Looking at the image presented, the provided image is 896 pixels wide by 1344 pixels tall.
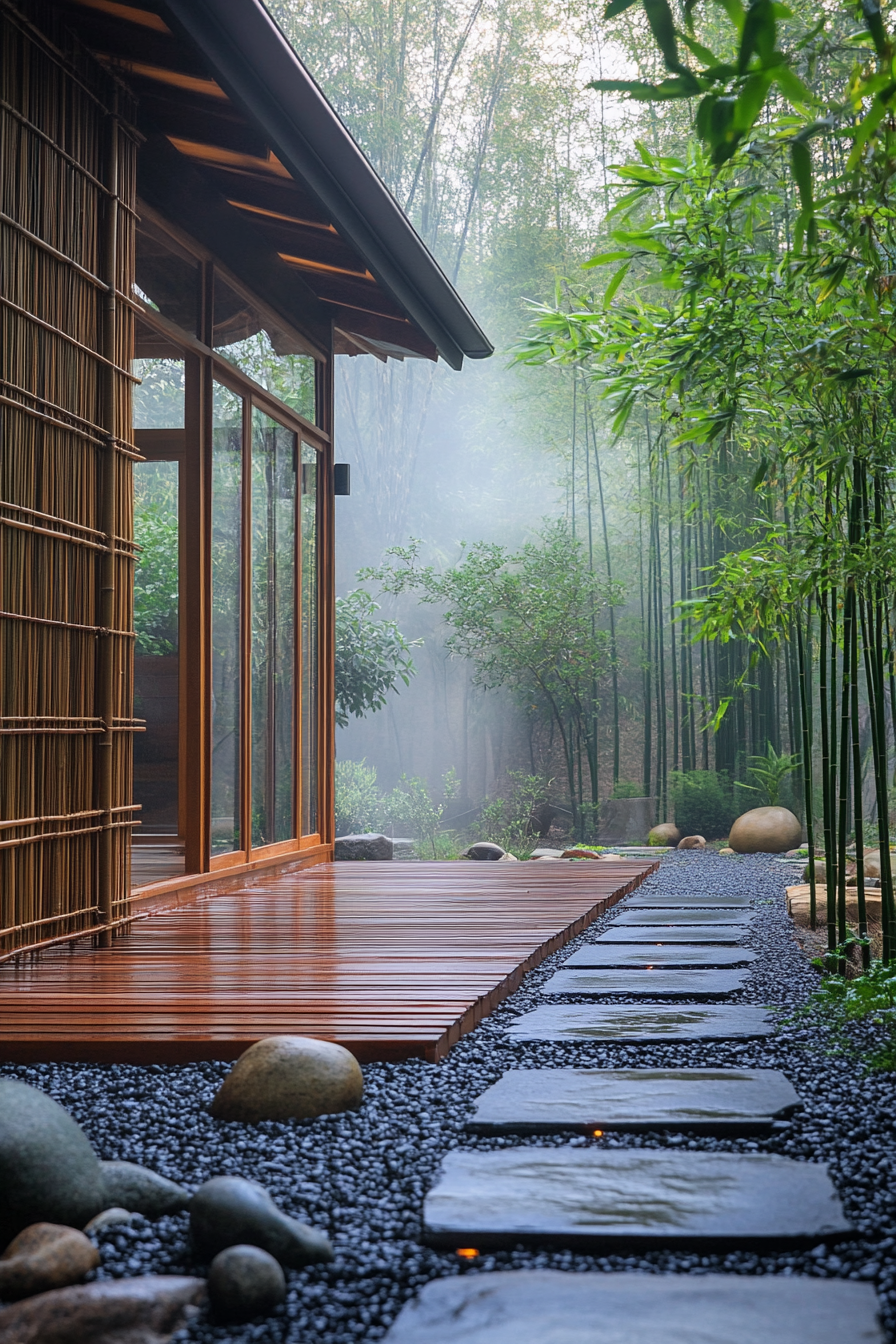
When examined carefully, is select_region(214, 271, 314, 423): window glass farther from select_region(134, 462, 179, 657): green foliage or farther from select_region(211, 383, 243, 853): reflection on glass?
select_region(134, 462, 179, 657): green foliage

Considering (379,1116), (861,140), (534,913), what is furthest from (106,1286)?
(534,913)

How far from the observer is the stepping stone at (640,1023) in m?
2.07

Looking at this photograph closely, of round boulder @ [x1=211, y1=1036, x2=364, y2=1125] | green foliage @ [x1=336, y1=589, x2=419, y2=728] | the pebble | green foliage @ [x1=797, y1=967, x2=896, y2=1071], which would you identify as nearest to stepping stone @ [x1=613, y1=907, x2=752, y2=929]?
green foliage @ [x1=797, y1=967, x2=896, y2=1071]

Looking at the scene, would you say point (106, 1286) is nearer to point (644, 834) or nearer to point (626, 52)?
point (644, 834)

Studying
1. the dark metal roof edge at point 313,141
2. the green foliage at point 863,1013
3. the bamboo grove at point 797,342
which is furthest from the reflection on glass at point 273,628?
the green foliage at point 863,1013

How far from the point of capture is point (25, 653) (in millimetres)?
2637

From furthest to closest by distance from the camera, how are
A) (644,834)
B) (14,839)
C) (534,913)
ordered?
(644,834) → (534,913) → (14,839)

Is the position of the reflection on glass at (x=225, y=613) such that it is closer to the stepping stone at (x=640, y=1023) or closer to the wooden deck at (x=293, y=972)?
the wooden deck at (x=293, y=972)

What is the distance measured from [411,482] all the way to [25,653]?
8.98 m

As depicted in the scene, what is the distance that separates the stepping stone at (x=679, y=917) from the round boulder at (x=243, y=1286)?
2602 millimetres

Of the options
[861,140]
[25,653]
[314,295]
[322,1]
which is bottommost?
[25,653]

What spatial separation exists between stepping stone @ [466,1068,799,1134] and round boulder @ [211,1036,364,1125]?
0.68ft

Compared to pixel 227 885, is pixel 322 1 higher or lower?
higher

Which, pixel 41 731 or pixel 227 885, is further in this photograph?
pixel 227 885
